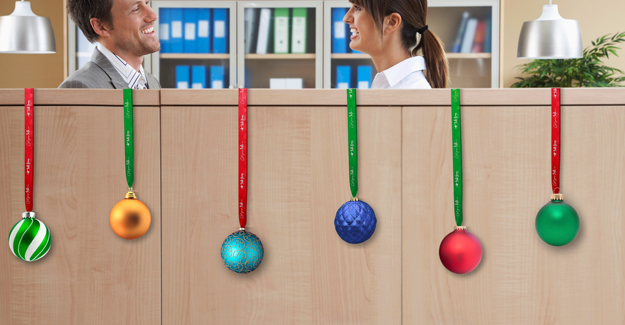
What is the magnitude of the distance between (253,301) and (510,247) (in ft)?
1.27

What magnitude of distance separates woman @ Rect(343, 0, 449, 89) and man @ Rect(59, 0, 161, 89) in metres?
0.58

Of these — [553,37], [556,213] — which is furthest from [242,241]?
[553,37]

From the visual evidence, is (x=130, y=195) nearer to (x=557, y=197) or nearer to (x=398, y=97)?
(x=398, y=97)

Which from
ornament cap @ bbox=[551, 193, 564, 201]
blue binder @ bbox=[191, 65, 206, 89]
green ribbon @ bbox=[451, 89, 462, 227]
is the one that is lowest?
ornament cap @ bbox=[551, 193, 564, 201]

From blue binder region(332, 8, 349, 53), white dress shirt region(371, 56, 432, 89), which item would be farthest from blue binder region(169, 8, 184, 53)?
white dress shirt region(371, 56, 432, 89)

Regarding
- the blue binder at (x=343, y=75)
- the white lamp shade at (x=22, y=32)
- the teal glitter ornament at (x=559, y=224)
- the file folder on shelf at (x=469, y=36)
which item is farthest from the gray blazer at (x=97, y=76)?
the file folder on shelf at (x=469, y=36)

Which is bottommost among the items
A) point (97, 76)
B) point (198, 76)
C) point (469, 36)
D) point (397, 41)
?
point (97, 76)

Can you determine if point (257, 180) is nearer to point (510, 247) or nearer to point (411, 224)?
point (411, 224)

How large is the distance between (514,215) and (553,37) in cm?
200

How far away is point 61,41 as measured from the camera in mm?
3473

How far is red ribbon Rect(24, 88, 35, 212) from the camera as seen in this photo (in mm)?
710

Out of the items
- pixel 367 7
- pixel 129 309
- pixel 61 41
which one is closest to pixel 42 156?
pixel 129 309

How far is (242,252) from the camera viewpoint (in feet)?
2.21

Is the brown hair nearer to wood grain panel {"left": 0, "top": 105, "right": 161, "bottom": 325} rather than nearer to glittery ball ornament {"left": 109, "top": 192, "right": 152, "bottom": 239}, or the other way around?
wood grain panel {"left": 0, "top": 105, "right": 161, "bottom": 325}
